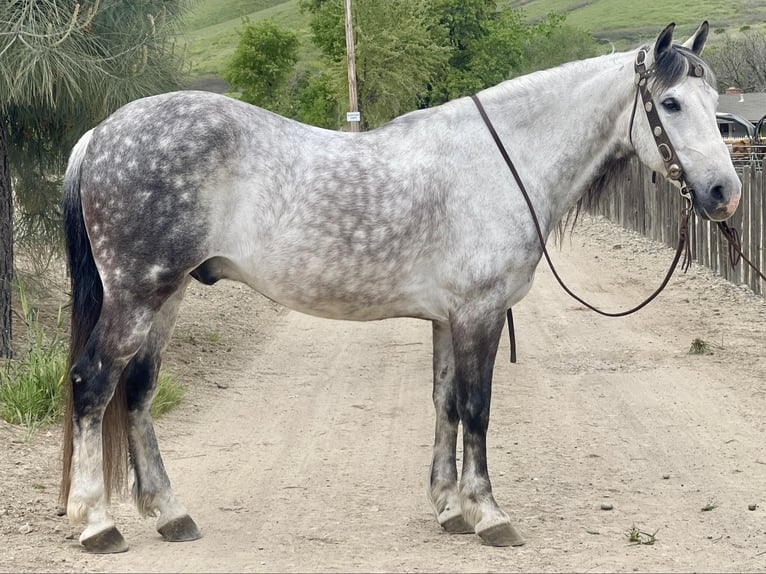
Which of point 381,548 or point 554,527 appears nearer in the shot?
point 381,548

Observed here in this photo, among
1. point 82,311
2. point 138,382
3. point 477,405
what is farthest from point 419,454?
point 82,311

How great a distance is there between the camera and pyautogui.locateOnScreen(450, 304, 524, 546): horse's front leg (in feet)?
15.2

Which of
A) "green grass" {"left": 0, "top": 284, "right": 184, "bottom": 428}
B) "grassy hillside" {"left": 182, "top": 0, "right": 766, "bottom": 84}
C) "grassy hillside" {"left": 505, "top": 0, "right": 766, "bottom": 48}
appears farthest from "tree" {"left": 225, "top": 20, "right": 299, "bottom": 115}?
"grassy hillside" {"left": 505, "top": 0, "right": 766, "bottom": 48}

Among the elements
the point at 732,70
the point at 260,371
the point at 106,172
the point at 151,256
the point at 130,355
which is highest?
the point at 732,70

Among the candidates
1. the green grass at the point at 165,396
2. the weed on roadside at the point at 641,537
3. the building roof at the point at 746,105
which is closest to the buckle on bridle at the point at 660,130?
the weed on roadside at the point at 641,537

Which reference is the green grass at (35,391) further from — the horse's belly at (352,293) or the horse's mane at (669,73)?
the horse's mane at (669,73)

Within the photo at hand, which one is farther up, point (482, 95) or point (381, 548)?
point (482, 95)

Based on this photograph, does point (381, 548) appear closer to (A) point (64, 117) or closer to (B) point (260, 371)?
(B) point (260, 371)

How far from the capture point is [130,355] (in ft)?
14.6

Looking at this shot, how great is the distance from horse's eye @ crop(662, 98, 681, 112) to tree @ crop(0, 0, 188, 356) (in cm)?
422

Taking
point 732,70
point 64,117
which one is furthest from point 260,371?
point 732,70

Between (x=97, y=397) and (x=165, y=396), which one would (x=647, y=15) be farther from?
(x=97, y=397)

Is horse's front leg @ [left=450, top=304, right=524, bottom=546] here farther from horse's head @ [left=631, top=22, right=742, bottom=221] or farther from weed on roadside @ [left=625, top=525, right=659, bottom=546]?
horse's head @ [left=631, top=22, right=742, bottom=221]

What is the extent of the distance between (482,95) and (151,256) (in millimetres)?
1780
